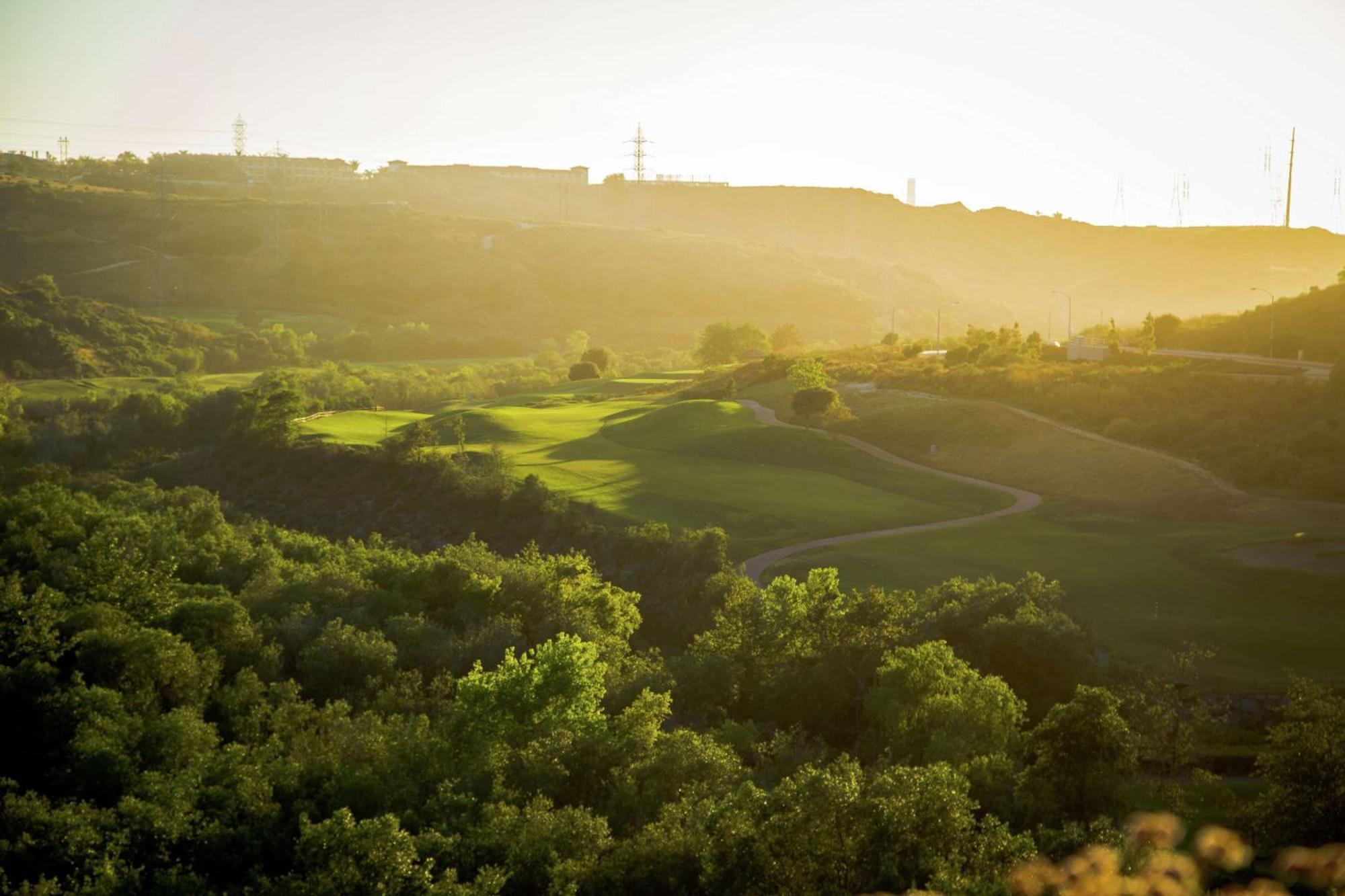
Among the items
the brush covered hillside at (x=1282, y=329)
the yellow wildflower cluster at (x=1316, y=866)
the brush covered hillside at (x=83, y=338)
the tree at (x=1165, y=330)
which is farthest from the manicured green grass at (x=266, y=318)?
the yellow wildflower cluster at (x=1316, y=866)

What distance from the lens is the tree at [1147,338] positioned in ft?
299

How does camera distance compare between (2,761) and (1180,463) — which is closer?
(2,761)

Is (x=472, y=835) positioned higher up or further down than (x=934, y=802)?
further down

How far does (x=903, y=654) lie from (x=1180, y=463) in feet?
127

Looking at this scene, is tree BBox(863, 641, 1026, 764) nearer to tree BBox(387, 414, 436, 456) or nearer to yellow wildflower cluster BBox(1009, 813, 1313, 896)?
yellow wildflower cluster BBox(1009, 813, 1313, 896)

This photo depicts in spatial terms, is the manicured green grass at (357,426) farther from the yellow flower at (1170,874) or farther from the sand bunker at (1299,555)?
the yellow flower at (1170,874)

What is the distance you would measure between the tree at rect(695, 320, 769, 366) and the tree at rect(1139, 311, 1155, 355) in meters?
40.9

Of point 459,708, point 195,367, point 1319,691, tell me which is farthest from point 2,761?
point 195,367

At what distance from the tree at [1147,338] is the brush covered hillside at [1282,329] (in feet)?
18.7

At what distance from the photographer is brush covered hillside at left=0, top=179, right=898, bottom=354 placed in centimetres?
15262

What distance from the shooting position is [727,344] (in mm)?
125000

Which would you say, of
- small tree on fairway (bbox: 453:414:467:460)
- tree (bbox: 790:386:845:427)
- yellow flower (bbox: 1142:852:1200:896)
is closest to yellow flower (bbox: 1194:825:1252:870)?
yellow flower (bbox: 1142:852:1200:896)

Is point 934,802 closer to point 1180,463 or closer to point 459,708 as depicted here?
point 459,708

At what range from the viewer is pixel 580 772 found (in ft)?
79.9
